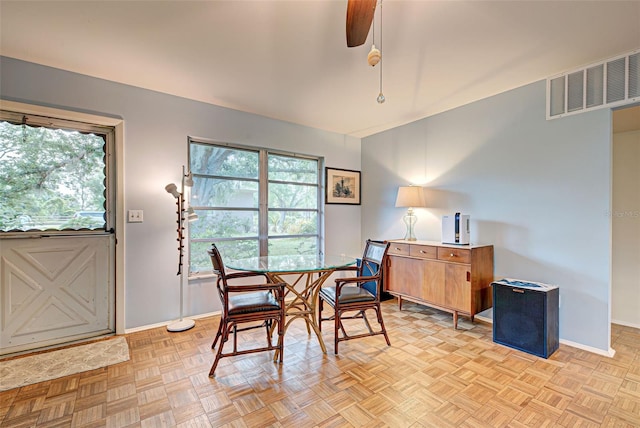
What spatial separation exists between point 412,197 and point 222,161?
2.45m

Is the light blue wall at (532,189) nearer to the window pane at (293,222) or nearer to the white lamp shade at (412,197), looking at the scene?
the white lamp shade at (412,197)

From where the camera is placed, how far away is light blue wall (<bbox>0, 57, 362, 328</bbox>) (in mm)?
2512

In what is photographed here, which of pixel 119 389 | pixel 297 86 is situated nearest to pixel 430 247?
pixel 297 86

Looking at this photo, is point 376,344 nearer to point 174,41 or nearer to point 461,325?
point 461,325

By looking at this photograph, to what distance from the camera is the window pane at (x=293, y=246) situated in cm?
393

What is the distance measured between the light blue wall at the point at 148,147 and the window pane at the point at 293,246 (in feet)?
3.09

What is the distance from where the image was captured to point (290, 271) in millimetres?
2182

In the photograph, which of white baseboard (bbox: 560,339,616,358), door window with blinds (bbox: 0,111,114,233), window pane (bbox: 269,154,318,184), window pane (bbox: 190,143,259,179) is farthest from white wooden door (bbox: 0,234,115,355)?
white baseboard (bbox: 560,339,616,358)

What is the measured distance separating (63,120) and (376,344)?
3590mm

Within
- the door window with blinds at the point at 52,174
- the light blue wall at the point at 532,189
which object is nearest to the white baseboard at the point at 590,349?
the light blue wall at the point at 532,189

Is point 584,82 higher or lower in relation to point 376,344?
higher

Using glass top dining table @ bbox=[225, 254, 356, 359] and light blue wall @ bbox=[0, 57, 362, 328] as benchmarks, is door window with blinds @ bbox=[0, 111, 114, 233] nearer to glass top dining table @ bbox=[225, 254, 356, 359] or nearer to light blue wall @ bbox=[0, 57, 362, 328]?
light blue wall @ bbox=[0, 57, 362, 328]

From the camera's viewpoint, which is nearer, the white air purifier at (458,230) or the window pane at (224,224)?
the white air purifier at (458,230)

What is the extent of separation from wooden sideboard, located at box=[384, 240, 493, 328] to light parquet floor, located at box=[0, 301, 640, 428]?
0.45 metres
